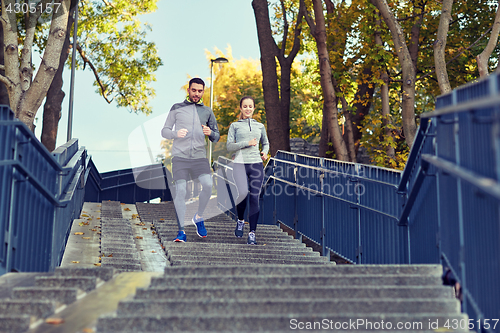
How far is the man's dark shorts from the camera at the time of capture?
596cm

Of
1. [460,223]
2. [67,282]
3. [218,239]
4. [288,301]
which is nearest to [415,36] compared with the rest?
[218,239]

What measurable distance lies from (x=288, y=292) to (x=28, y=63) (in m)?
9.50

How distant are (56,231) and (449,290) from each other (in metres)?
3.44

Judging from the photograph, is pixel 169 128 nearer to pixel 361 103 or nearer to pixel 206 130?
pixel 206 130

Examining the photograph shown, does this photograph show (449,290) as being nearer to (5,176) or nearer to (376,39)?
(5,176)

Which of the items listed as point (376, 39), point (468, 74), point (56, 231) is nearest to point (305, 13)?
point (376, 39)

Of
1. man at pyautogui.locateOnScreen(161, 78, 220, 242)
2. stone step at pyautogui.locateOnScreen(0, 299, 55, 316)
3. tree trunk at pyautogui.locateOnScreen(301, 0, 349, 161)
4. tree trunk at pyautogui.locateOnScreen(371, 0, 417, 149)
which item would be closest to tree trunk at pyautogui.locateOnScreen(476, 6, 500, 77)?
tree trunk at pyautogui.locateOnScreen(371, 0, 417, 149)

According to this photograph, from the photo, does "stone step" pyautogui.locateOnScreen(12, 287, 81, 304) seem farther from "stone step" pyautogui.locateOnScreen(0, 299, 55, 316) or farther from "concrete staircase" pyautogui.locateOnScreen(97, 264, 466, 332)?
"concrete staircase" pyautogui.locateOnScreen(97, 264, 466, 332)

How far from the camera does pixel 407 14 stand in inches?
547

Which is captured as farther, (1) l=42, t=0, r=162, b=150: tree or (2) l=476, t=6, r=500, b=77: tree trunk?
(1) l=42, t=0, r=162, b=150: tree

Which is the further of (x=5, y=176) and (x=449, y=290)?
(x=5, y=176)

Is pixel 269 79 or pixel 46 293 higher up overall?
pixel 269 79

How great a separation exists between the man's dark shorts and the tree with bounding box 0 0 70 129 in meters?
5.02

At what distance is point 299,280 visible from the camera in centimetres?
320
